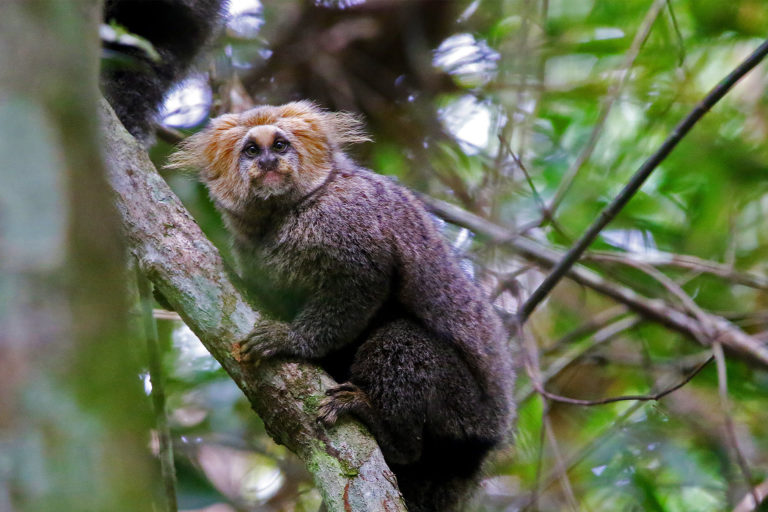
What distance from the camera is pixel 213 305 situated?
348 cm

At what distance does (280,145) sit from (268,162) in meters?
0.18

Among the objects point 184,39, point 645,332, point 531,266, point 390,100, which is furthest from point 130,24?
point 645,332

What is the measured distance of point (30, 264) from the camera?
1.47 m

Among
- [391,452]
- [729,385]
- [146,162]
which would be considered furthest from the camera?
[729,385]

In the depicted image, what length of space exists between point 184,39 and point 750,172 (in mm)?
5180

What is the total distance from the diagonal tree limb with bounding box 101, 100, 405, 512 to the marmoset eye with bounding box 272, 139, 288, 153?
41.8 inches

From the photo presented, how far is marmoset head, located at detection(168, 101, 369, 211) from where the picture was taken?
449 cm

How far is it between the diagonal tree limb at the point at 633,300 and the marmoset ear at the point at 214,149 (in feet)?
5.67

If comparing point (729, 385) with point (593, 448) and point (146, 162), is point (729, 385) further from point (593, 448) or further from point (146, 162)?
point (146, 162)

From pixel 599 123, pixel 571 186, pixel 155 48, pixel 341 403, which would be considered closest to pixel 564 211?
pixel 571 186

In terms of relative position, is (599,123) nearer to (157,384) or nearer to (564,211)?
(564,211)

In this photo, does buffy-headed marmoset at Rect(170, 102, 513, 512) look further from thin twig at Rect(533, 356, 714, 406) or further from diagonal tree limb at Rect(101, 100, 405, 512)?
thin twig at Rect(533, 356, 714, 406)

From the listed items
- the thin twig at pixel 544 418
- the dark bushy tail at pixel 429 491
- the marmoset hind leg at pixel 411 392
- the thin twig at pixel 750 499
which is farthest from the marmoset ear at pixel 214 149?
the thin twig at pixel 750 499

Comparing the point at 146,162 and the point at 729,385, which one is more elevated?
the point at 146,162
